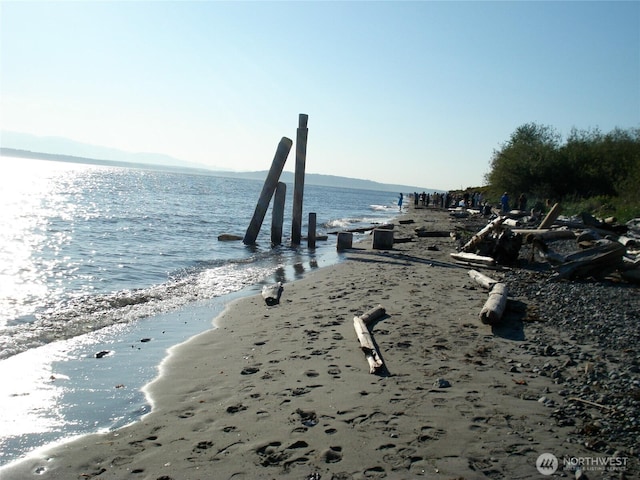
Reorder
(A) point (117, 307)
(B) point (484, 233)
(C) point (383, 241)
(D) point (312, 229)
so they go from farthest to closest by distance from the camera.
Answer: (D) point (312, 229) < (C) point (383, 241) < (B) point (484, 233) < (A) point (117, 307)

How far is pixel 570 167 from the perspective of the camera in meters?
38.0

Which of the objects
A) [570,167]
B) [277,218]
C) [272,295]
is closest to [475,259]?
[272,295]

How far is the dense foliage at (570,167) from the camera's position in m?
35.8

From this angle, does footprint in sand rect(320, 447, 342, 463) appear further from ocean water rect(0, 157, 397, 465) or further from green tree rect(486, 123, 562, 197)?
green tree rect(486, 123, 562, 197)

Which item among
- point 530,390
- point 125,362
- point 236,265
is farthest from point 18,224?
point 530,390

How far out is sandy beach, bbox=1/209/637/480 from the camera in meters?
3.70

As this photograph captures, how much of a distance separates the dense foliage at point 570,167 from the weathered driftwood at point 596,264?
26.1m

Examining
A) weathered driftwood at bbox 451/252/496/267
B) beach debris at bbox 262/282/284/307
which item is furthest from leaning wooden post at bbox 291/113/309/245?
beach debris at bbox 262/282/284/307

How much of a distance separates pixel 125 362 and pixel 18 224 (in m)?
22.6

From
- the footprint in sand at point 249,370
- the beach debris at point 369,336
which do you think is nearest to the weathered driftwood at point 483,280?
the beach debris at point 369,336

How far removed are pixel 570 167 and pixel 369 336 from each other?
37.6 meters

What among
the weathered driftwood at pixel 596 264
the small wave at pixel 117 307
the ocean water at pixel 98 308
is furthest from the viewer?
the weathered driftwood at pixel 596 264

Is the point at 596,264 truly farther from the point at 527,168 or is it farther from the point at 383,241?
the point at 527,168

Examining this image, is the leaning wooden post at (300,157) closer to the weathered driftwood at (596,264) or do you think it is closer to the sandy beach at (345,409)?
the weathered driftwood at (596,264)
